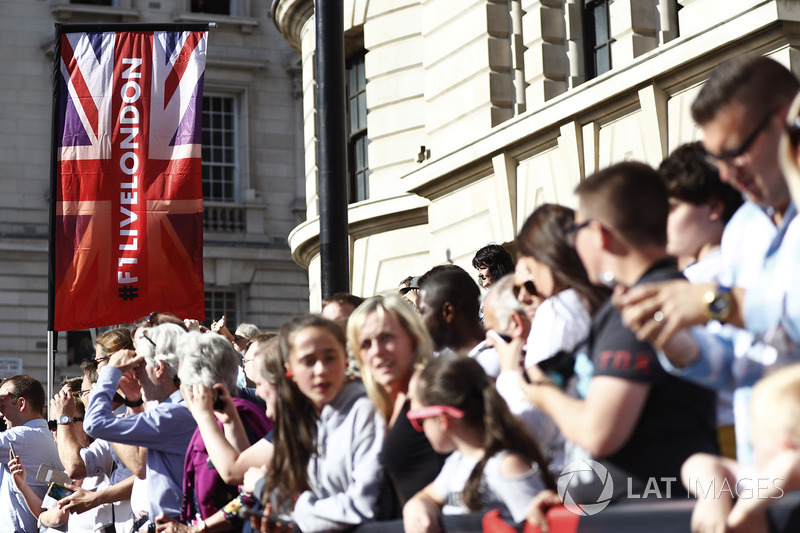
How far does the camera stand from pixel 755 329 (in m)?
3.10

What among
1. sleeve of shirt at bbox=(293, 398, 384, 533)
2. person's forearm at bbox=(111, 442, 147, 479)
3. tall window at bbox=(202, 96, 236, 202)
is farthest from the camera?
tall window at bbox=(202, 96, 236, 202)

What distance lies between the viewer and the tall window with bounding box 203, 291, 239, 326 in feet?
105

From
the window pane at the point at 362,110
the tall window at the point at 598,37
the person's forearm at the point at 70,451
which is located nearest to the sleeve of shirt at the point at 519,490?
the person's forearm at the point at 70,451

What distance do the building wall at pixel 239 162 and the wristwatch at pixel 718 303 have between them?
1106 inches

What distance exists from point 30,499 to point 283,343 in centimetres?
566

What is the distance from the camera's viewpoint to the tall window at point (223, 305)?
32125 mm

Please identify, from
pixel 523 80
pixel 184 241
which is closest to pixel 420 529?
pixel 184 241

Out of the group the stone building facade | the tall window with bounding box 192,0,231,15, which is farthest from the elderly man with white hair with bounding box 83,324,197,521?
the tall window with bounding box 192,0,231,15

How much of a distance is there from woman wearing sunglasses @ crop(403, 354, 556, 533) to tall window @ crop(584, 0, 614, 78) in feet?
32.4

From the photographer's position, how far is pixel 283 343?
5.17 meters

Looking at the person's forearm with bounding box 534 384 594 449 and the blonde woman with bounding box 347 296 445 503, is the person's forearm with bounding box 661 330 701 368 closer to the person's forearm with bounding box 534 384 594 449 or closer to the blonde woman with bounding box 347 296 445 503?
the person's forearm with bounding box 534 384 594 449

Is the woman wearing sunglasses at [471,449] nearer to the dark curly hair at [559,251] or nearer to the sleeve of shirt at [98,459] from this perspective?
the dark curly hair at [559,251]

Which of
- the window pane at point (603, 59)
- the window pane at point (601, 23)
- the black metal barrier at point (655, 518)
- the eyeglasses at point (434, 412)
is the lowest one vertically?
the black metal barrier at point (655, 518)

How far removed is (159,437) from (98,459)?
8.99ft
